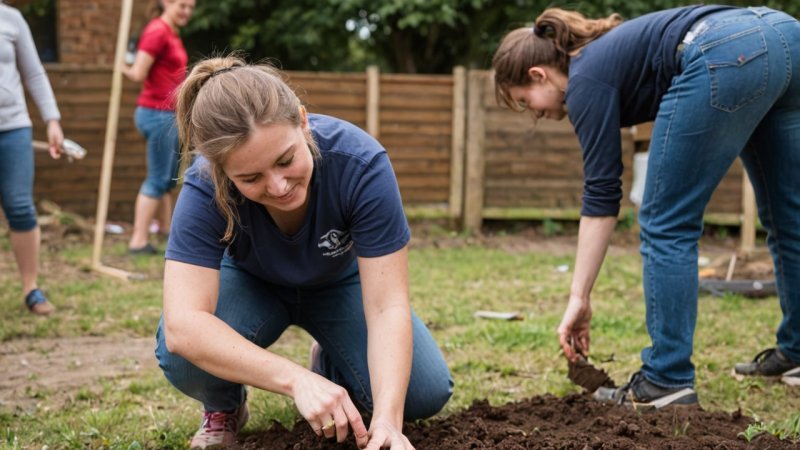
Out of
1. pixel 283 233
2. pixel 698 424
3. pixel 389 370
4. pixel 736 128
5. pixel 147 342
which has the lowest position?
pixel 147 342

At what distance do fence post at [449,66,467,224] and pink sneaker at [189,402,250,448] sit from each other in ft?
19.9

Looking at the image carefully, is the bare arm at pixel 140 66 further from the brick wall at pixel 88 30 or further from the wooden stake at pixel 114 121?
the brick wall at pixel 88 30

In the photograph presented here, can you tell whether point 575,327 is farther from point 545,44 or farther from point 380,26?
point 380,26

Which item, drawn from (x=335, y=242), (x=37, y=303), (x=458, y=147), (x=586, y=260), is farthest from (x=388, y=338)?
(x=458, y=147)

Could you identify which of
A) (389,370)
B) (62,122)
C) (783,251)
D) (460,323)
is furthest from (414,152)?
(389,370)

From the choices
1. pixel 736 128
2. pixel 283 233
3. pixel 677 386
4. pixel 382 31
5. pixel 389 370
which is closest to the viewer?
pixel 389 370

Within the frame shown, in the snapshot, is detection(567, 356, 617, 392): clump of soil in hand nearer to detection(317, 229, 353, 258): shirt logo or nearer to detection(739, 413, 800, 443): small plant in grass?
detection(739, 413, 800, 443): small plant in grass

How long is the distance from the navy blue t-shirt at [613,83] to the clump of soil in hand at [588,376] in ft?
2.03

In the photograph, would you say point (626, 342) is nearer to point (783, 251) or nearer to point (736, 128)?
point (783, 251)

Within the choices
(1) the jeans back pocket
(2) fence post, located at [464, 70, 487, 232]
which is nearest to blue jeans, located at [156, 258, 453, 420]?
(1) the jeans back pocket

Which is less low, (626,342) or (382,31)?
(382,31)

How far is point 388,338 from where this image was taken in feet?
7.43

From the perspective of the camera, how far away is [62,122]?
8.41 m

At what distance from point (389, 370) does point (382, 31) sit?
10486 mm
